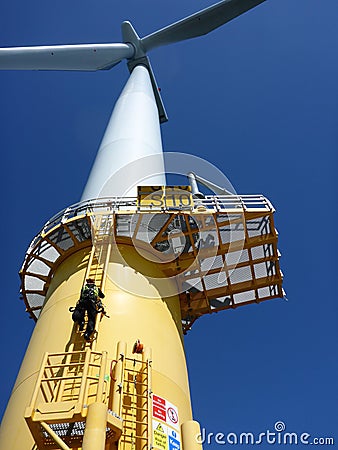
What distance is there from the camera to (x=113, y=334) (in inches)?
482

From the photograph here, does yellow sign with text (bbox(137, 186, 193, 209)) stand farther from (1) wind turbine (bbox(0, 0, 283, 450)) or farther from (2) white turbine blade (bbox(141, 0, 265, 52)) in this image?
(2) white turbine blade (bbox(141, 0, 265, 52))

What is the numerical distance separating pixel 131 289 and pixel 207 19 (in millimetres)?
26735

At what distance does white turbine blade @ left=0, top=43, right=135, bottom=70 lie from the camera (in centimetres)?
2653

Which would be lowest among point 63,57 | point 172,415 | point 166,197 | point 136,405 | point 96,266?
point 136,405

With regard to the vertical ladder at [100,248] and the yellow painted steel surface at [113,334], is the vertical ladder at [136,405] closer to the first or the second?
the yellow painted steel surface at [113,334]

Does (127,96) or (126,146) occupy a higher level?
(127,96)

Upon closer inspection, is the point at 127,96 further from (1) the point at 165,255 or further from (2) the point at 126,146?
(1) the point at 165,255

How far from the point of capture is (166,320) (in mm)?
14086

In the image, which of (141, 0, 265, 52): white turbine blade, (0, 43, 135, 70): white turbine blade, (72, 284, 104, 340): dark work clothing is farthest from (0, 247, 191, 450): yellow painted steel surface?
(141, 0, 265, 52): white turbine blade

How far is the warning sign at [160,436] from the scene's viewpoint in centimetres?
984

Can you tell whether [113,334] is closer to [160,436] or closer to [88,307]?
[88,307]

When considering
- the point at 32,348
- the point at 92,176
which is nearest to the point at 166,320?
the point at 32,348

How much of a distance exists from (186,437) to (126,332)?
499cm

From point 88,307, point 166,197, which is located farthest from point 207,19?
point 88,307
